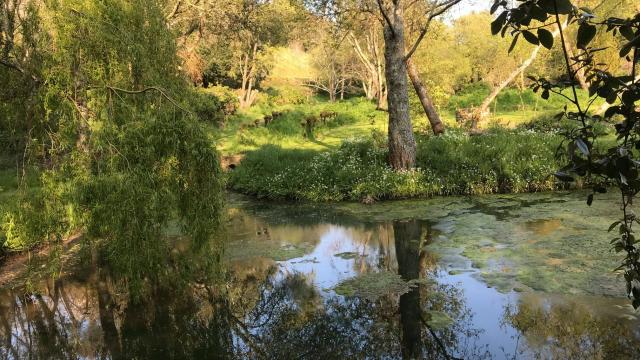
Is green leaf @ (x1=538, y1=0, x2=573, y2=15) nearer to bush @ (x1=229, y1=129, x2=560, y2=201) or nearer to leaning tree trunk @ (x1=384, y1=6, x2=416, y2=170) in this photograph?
bush @ (x1=229, y1=129, x2=560, y2=201)

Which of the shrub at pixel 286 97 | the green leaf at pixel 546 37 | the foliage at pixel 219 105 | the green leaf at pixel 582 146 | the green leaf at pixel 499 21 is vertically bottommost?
the green leaf at pixel 582 146

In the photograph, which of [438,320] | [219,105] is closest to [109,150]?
[438,320]

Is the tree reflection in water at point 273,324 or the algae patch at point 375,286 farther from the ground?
the algae patch at point 375,286

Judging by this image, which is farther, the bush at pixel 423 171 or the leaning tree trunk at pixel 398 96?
the leaning tree trunk at pixel 398 96

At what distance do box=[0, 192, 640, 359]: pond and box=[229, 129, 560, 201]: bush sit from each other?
2.36 meters

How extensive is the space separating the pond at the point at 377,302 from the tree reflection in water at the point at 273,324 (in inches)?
0.8

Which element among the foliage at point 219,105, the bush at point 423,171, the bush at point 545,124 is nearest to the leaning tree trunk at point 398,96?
the bush at point 423,171

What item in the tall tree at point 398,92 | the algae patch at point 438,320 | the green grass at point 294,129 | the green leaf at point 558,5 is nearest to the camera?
the green leaf at point 558,5

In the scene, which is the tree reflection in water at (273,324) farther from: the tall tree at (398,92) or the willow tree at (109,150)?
the tall tree at (398,92)

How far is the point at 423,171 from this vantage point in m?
12.7

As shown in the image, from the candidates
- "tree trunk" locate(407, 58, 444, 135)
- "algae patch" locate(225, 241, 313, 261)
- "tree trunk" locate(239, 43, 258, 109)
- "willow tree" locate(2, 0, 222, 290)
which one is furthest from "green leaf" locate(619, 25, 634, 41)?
"tree trunk" locate(239, 43, 258, 109)

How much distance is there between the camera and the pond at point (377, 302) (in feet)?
Answer: 18.0

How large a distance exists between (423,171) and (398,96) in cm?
203

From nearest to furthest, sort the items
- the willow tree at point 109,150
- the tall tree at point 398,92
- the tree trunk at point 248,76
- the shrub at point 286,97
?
the willow tree at point 109,150 → the tall tree at point 398,92 → the tree trunk at point 248,76 → the shrub at point 286,97
